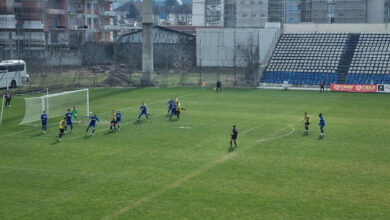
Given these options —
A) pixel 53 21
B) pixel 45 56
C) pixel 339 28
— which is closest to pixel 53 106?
pixel 45 56

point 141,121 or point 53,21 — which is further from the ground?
point 53,21

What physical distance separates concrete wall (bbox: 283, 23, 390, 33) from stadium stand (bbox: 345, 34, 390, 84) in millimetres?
1104

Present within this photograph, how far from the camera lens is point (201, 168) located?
1096 inches

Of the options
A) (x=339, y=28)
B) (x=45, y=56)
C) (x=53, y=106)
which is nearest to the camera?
(x=53, y=106)

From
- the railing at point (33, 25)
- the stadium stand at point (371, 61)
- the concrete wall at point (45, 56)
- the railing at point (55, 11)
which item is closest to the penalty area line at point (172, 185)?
the stadium stand at point (371, 61)

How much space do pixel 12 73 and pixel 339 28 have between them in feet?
159

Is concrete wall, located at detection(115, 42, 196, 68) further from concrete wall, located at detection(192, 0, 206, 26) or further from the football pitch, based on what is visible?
the football pitch

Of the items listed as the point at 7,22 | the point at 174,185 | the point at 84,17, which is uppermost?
the point at 84,17

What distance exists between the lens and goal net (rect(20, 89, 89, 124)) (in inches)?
1719

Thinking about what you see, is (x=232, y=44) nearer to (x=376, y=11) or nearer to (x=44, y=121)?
(x=376, y=11)

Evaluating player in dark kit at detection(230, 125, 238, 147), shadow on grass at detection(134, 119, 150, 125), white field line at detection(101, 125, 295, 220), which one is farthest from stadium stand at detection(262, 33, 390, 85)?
white field line at detection(101, 125, 295, 220)

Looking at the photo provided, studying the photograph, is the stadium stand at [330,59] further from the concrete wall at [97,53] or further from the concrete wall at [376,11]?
the concrete wall at [97,53]

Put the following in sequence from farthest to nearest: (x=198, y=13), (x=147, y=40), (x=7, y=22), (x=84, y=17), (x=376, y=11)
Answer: (x=198, y=13)
(x=84, y=17)
(x=376, y=11)
(x=7, y=22)
(x=147, y=40)

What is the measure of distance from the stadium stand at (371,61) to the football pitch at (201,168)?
25.5 meters
